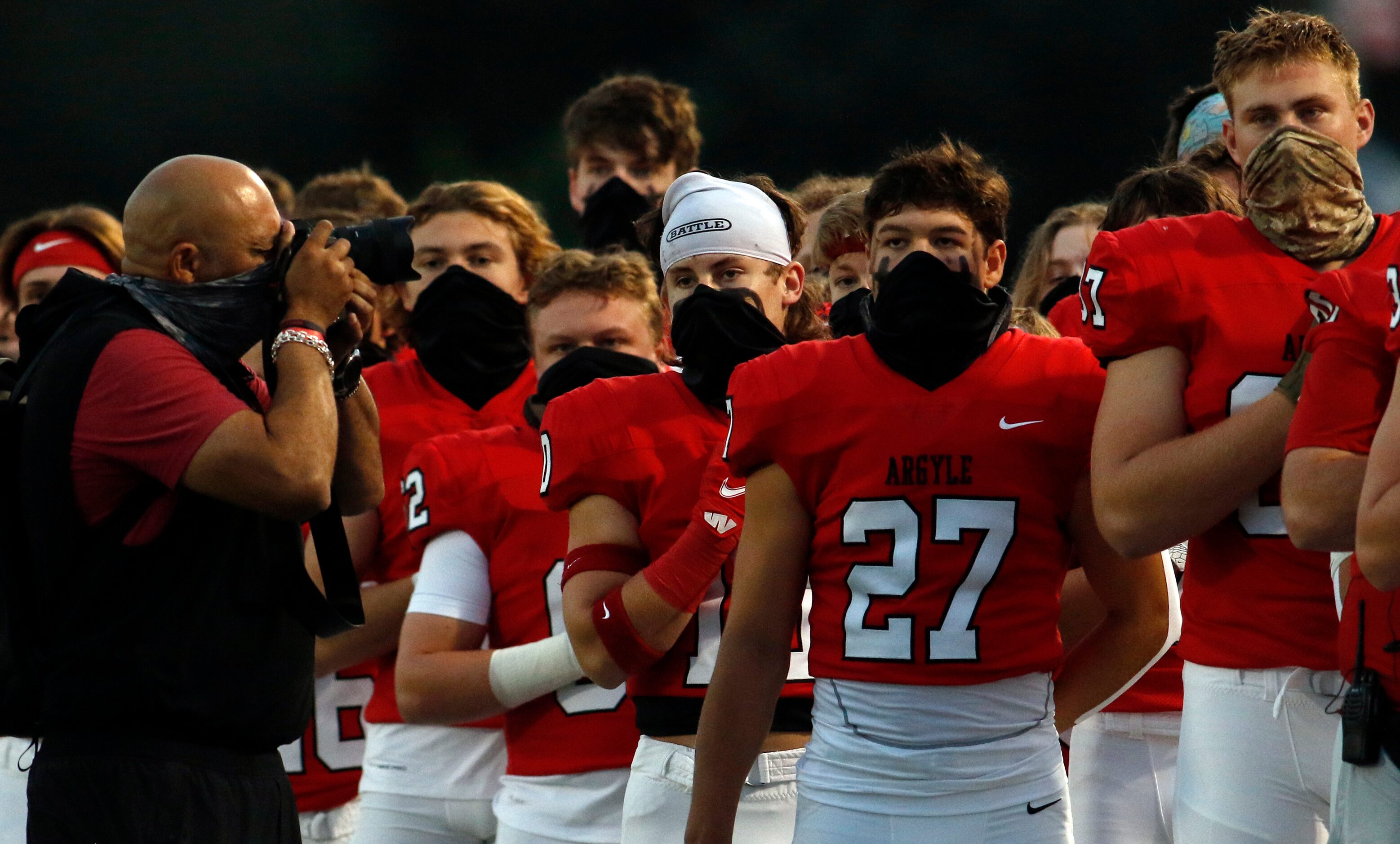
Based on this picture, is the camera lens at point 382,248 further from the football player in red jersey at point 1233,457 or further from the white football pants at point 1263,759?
the white football pants at point 1263,759

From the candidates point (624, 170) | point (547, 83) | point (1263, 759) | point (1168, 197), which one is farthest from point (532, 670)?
point (547, 83)

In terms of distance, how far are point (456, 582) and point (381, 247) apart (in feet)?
2.51

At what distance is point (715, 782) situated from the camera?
2297 mm

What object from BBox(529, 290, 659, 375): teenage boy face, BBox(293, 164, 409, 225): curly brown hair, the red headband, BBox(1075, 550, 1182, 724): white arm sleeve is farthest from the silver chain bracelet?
BBox(293, 164, 409, 225): curly brown hair

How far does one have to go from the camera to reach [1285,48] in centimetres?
263

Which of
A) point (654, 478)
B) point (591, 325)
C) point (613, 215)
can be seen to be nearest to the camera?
point (654, 478)

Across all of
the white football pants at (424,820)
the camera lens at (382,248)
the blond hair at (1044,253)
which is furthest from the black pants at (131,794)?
the blond hair at (1044,253)

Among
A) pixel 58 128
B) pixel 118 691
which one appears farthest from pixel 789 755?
pixel 58 128

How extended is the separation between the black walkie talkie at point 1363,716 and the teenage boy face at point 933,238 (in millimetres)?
803

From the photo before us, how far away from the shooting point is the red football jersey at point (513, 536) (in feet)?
9.99

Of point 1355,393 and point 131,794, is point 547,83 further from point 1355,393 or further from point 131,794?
point 1355,393

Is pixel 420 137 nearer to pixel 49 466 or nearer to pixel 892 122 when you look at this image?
pixel 892 122

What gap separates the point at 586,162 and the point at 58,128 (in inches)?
208

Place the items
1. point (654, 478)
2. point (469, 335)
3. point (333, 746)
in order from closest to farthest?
point (654, 478) → point (333, 746) → point (469, 335)
